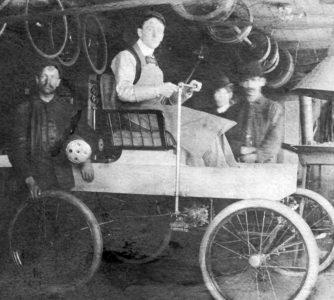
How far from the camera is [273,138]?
2.85m

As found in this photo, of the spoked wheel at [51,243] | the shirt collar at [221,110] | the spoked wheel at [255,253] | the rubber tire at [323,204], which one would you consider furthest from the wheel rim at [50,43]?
the rubber tire at [323,204]

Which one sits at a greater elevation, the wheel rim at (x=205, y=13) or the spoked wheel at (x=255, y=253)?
the wheel rim at (x=205, y=13)

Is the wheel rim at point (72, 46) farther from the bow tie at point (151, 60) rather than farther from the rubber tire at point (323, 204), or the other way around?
the rubber tire at point (323, 204)

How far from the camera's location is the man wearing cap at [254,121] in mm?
2855

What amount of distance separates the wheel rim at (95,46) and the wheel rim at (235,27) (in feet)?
2.44

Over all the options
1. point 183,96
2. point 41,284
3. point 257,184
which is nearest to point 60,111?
point 183,96

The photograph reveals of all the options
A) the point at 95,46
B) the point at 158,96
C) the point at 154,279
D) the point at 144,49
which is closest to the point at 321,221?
the point at 154,279

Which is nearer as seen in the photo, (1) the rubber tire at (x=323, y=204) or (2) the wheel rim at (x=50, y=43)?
(1) the rubber tire at (x=323, y=204)

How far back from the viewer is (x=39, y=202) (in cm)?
312

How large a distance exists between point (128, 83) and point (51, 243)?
119 centimetres

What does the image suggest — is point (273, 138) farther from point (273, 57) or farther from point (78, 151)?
point (78, 151)

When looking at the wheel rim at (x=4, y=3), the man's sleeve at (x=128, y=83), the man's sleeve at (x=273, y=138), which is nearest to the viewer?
the man's sleeve at (x=273, y=138)

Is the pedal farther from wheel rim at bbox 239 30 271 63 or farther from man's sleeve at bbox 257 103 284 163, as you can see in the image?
wheel rim at bbox 239 30 271 63

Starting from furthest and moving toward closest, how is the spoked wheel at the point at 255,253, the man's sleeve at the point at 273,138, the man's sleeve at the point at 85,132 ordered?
the man's sleeve at the point at 85,132 → the man's sleeve at the point at 273,138 → the spoked wheel at the point at 255,253
